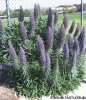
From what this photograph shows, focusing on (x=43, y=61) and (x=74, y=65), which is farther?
(x=74, y=65)

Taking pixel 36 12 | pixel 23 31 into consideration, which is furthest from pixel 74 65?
pixel 36 12

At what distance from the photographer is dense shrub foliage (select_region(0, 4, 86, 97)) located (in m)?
5.44

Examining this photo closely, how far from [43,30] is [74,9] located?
5.45m

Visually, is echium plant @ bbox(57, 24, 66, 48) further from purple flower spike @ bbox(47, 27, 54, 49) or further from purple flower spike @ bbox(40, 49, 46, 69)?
purple flower spike @ bbox(40, 49, 46, 69)

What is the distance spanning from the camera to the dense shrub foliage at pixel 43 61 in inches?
214

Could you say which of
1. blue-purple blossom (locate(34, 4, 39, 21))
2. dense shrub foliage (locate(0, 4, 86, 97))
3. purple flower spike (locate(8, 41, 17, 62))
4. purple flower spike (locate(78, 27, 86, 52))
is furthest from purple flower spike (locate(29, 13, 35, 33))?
purple flower spike (locate(78, 27, 86, 52))

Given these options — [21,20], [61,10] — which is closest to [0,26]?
[21,20]

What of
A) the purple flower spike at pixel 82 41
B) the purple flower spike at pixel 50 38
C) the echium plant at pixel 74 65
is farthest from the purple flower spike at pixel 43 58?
the purple flower spike at pixel 82 41

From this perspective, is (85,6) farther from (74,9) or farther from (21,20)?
(21,20)

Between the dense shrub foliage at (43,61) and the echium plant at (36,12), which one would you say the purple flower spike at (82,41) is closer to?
the dense shrub foliage at (43,61)

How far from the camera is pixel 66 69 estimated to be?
5773 millimetres

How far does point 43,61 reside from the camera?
210 inches

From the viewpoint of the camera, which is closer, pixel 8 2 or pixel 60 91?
pixel 60 91

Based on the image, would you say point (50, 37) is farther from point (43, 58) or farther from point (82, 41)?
point (82, 41)
